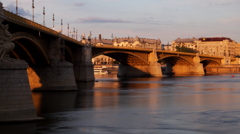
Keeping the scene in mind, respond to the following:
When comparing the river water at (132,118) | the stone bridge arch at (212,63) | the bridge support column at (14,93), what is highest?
the stone bridge arch at (212,63)

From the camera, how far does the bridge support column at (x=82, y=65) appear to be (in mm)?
93250

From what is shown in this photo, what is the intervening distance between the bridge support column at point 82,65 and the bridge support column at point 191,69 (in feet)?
249

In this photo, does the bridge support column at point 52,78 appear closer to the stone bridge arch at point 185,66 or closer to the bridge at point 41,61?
the bridge at point 41,61

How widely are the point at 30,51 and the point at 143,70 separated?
76.7 meters

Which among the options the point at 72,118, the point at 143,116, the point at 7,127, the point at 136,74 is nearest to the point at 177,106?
the point at 143,116

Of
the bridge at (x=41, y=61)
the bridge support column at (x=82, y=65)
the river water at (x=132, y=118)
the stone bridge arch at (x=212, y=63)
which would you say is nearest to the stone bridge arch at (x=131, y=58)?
the bridge at (x=41, y=61)

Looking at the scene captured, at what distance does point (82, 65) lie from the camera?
9331 centimetres

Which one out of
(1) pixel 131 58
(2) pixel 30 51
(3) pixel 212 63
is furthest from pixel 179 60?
(2) pixel 30 51

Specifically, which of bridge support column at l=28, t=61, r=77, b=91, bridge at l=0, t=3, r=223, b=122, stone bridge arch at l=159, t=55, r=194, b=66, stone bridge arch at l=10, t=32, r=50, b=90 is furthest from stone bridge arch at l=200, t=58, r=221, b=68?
stone bridge arch at l=10, t=32, r=50, b=90

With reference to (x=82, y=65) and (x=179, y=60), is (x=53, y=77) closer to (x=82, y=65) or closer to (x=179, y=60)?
(x=82, y=65)

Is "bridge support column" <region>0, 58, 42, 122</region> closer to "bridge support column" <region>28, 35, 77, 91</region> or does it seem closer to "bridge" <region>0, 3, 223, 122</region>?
"bridge" <region>0, 3, 223, 122</region>

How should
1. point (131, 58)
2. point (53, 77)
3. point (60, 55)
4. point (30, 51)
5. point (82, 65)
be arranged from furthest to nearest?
point (131, 58) → point (82, 65) → point (60, 55) → point (53, 77) → point (30, 51)

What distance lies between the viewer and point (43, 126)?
30.9 m

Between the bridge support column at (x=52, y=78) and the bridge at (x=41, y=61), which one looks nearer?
the bridge at (x=41, y=61)
